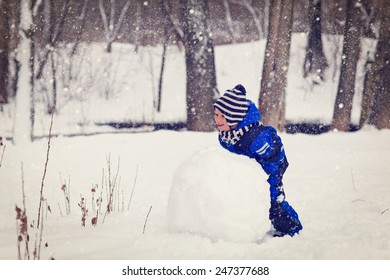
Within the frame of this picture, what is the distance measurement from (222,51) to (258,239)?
40.8ft

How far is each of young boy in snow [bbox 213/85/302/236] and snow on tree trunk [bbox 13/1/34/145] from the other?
179 inches

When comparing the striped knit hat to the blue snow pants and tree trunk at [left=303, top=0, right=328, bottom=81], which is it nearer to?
the blue snow pants

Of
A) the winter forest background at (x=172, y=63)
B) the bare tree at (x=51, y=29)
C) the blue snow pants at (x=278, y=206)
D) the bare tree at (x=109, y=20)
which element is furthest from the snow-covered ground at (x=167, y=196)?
the bare tree at (x=109, y=20)

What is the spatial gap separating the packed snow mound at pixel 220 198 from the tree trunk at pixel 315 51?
864 cm

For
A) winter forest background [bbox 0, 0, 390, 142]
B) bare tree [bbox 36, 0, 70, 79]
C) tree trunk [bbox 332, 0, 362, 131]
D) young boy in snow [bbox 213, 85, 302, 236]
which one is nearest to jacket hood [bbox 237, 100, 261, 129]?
young boy in snow [bbox 213, 85, 302, 236]

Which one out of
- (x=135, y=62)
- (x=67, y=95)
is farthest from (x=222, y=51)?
(x=67, y=95)

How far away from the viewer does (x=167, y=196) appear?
15.8 ft

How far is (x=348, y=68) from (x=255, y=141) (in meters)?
5.85

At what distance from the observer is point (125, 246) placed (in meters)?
3.04

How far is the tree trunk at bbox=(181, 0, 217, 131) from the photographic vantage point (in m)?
7.17

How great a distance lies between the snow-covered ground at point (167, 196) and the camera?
2971 mm

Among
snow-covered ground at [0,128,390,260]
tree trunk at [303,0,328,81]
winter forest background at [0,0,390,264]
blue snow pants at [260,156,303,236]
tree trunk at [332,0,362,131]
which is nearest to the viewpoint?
snow-covered ground at [0,128,390,260]
